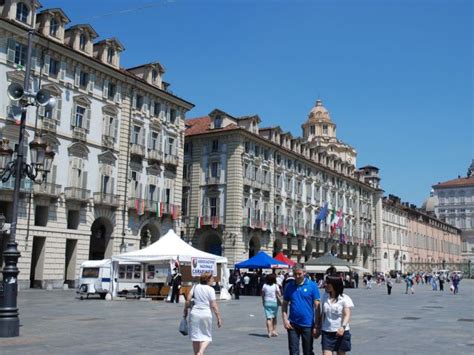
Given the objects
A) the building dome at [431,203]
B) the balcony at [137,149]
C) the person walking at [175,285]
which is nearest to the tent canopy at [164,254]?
the person walking at [175,285]

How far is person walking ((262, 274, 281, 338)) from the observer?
14.3 metres

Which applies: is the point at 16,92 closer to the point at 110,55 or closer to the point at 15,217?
the point at 15,217

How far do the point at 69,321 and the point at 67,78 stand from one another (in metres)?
24.1

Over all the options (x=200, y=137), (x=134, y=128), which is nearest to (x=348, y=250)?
(x=200, y=137)

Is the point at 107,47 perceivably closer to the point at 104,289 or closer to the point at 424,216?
the point at 104,289

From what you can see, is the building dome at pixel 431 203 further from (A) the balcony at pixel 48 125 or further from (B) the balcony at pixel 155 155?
(A) the balcony at pixel 48 125

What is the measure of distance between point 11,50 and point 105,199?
11.6m

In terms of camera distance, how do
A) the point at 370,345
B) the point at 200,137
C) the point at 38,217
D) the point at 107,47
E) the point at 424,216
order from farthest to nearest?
the point at 424,216 → the point at 200,137 → the point at 107,47 → the point at 38,217 → the point at 370,345

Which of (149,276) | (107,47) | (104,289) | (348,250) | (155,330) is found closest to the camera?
(155,330)

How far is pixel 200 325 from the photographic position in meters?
9.05

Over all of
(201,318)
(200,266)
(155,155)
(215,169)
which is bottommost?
(201,318)

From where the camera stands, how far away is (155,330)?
49.6 ft

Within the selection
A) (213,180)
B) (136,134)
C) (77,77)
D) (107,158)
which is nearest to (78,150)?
(107,158)

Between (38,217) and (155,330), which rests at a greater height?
(38,217)
